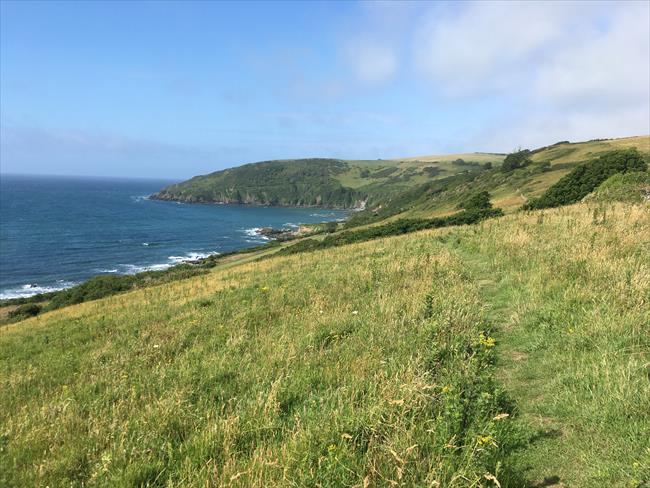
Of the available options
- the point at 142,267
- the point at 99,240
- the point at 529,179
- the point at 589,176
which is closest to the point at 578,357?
the point at 589,176

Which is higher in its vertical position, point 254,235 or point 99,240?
point 99,240

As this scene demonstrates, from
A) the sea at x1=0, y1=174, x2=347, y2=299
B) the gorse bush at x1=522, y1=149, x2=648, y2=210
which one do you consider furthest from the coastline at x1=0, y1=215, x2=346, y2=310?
the gorse bush at x1=522, y1=149, x2=648, y2=210

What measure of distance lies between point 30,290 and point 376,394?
69.2 metres

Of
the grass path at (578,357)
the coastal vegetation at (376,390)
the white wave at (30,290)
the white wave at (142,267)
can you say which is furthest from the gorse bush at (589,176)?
the white wave at (30,290)

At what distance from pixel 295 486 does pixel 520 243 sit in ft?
35.3

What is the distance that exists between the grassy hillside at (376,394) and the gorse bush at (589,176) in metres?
40.7

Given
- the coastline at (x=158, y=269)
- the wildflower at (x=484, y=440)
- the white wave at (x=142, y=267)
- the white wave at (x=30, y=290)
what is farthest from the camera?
the white wave at (x=142, y=267)

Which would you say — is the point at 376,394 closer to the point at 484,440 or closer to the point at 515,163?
the point at 484,440

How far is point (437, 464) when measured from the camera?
324cm

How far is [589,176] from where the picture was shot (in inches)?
1844

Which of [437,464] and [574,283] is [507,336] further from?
[437,464]

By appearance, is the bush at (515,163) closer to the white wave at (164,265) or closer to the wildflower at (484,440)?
the white wave at (164,265)

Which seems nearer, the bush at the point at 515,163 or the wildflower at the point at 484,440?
the wildflower at the point at 484,440

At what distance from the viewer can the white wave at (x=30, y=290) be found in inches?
2158
